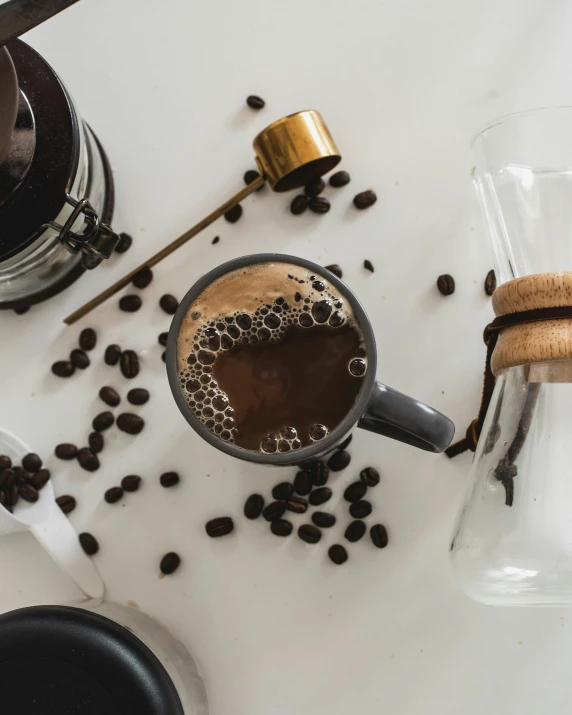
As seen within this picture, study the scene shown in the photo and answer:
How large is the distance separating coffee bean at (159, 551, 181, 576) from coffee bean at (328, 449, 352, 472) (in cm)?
24

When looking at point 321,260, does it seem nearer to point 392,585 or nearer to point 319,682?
point 392,585

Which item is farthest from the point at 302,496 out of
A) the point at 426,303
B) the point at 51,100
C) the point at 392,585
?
the point at 51,100

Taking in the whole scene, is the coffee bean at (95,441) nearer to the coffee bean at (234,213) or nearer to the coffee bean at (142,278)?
the coffee bean at (142,278)

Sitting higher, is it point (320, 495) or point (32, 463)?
point (32, 463)

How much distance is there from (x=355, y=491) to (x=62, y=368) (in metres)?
0.43

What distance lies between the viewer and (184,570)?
890 millimetres

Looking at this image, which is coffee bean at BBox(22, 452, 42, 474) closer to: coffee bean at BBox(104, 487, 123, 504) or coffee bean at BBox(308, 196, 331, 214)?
coffee bean at BBox(104, 487, 123, 504)

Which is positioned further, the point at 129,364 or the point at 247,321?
the point at 129,364

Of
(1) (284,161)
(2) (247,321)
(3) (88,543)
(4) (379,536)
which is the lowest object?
(4) (379,536)

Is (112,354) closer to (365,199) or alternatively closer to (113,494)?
(113,494)

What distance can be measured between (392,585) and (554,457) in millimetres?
293

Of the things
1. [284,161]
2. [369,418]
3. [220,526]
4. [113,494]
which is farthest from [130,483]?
[284,161]

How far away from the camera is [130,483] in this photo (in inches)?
34.5

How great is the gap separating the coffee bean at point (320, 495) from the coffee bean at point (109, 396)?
29 cm
